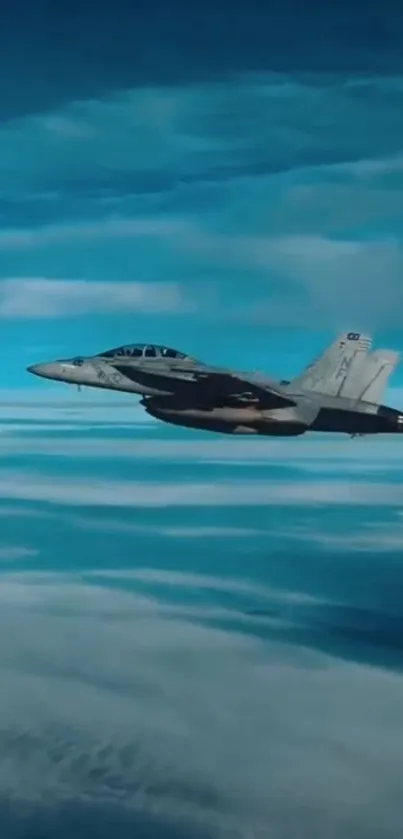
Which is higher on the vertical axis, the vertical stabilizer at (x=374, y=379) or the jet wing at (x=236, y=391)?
the vertical stabilizer at (x=374, y=379)

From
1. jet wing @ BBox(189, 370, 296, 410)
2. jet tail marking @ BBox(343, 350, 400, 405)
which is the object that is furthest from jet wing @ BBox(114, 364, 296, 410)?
jet tail marking @ BBox(343, 350, 400, 405)

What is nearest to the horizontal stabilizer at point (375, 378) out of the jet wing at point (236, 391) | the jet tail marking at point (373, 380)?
the jet tail marking at point (373, 380)

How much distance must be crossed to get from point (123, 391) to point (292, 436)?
1308 mm

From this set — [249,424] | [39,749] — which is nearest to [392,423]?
[249,424]

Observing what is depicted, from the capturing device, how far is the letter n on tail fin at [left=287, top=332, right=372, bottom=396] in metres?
6.51

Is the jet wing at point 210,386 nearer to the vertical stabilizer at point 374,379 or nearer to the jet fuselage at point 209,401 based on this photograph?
the jet fuselage at point 209,401

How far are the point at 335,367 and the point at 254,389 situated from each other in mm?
649

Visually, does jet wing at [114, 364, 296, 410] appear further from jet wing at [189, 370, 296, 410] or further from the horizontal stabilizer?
the horizontal stabilizer

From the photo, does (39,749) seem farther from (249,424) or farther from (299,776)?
(249,424)

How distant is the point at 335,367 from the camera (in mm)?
6555

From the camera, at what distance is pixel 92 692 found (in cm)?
1201

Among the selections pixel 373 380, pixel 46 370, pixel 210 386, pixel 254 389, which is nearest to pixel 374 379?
pixel 373 380

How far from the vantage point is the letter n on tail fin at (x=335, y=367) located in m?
6.51

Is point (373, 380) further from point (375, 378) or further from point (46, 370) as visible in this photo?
point (46, 370)
